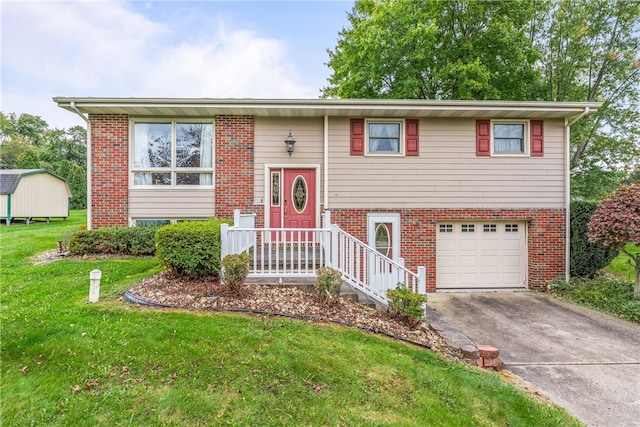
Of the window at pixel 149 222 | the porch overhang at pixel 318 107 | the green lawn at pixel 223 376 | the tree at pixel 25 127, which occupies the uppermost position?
the tree at pixel 25 127

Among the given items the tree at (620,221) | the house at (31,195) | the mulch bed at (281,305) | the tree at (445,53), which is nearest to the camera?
the mulch bed at (281,305)

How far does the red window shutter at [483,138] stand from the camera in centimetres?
771

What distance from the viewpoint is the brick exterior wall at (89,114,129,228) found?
7.36 m

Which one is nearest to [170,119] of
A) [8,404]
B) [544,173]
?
[8,404]

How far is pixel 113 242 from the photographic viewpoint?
7.08 metres

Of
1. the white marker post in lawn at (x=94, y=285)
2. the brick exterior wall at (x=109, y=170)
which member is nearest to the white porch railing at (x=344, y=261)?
the white marker post in lawn at (x=94, y=285)

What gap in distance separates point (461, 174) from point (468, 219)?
1.18 meters

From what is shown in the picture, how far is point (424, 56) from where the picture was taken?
11977 mm

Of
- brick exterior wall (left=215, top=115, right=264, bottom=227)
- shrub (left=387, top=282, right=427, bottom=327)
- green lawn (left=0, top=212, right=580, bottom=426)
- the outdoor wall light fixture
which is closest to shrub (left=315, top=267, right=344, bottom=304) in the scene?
green lawn (left=0, top=212, right=580, bottom=426)

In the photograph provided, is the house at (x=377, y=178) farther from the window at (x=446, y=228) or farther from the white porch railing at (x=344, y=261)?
the white porch railing at (x=344, y=261)

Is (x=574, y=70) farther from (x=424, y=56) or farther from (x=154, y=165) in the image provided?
(x=154, y=165)

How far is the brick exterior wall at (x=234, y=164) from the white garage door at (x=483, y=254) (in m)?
4.97

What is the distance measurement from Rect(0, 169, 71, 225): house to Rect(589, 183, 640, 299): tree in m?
21.1

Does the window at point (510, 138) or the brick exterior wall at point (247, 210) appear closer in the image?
the brick exterior wall at point (247, 210)
